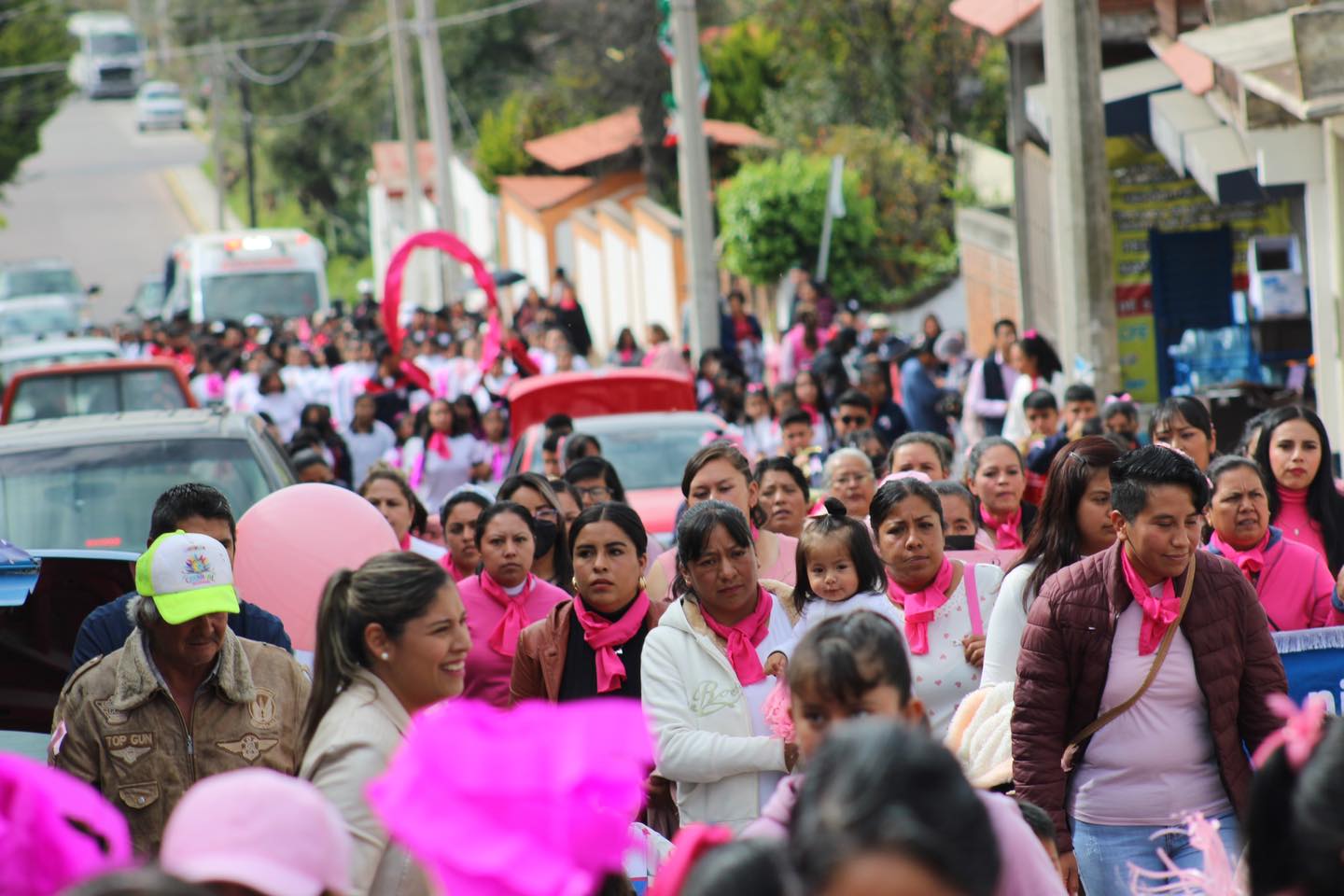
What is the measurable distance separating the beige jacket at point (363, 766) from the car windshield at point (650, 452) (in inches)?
319

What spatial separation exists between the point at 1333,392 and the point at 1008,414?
2947 millimetres

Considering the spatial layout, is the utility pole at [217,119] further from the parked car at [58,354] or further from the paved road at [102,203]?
the parked car at [58,354]

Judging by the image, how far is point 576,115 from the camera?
44125 millimetres

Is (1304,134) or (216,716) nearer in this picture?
(216,716)

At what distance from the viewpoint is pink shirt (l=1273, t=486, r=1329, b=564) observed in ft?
23.9

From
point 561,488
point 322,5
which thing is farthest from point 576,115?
point 561,488

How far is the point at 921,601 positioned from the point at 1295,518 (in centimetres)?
180

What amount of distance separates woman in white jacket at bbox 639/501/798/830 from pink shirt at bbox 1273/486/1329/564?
7.70ft

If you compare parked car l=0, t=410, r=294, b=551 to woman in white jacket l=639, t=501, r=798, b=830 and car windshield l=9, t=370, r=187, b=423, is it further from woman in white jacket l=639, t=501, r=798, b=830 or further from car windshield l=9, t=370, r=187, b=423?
car windshield l=9, t=370, r=187, b=423

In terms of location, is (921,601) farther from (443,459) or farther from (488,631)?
(443,459)

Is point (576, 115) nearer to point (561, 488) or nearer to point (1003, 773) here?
point (561, 488)

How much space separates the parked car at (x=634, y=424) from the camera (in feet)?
40.0

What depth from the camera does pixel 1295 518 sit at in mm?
7309

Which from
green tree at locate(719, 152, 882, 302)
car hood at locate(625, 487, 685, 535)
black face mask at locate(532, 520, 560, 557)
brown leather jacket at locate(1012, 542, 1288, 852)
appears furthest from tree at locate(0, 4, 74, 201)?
brown leather jacket at locate(1012, 542, 1288, 852)
